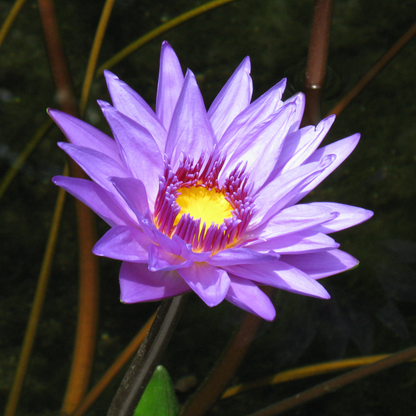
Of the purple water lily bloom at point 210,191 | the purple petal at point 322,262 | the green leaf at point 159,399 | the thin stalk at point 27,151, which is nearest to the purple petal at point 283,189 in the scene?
the purple water lily bloom at point 210,191

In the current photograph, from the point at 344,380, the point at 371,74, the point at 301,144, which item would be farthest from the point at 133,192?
the point at 371,74

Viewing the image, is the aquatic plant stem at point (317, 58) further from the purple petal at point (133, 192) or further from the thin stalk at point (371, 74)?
the purple petal at point (133, 192)

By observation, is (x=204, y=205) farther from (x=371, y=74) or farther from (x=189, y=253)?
(x=371, y=74)

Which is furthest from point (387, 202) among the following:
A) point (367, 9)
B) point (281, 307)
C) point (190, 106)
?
point (367, 9)

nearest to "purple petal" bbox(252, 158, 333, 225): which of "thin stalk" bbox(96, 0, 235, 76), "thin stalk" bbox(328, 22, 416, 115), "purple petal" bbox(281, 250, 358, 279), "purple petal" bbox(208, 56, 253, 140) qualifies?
"purple petal" bbox(281, 250, 358, 279)

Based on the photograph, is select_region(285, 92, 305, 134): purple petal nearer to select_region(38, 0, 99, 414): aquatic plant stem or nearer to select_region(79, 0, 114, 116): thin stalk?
select_region(38, 0, 99, 414): aquatic plant stem
